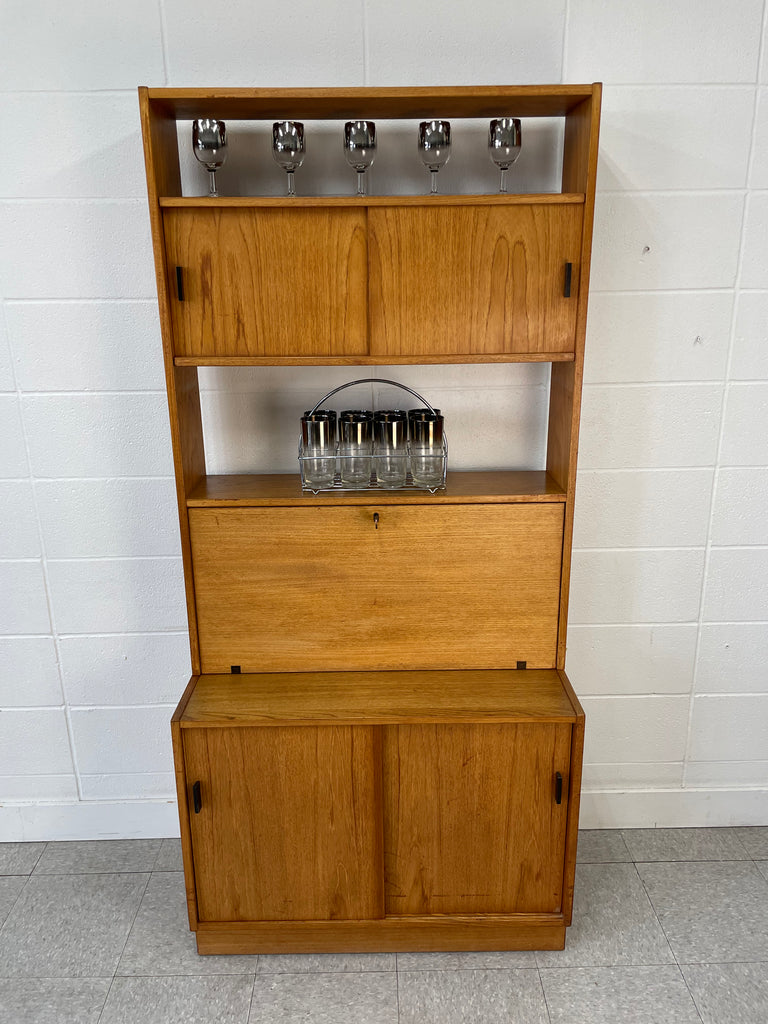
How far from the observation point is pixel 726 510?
2322 millimetres

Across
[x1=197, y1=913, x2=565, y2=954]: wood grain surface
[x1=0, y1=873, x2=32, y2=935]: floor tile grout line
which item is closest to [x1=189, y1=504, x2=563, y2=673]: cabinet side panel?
[x1=197, y1=913, x2=565, y2=954]: wood grain surface

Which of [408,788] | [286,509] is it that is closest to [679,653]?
[408,788]

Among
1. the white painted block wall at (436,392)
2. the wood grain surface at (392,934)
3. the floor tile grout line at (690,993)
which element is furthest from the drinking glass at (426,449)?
the floor tile grout line at (690,993)

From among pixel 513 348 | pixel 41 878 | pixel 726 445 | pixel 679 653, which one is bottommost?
pixel 41 878

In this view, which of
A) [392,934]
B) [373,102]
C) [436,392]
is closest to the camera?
[373,102]

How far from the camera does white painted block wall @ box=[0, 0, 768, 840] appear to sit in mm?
1983

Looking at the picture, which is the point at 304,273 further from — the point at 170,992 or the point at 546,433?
the point at 170,992

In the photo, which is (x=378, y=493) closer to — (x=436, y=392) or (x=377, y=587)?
(x=377, y=587)

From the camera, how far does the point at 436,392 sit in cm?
221

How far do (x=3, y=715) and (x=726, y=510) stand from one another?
229 centimetres

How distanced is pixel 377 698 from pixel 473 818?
39 centimetres

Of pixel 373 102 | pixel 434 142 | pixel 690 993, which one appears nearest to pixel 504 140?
pixel 434 142

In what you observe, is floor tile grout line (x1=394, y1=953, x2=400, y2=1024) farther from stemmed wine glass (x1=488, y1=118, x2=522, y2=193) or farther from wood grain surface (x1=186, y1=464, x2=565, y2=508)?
stemmed wine glass (x1=488, y1=118, x2=522, y2=193)

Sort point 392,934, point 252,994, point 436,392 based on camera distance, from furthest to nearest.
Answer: point 436,392 < point 392,934 < point 252,994
